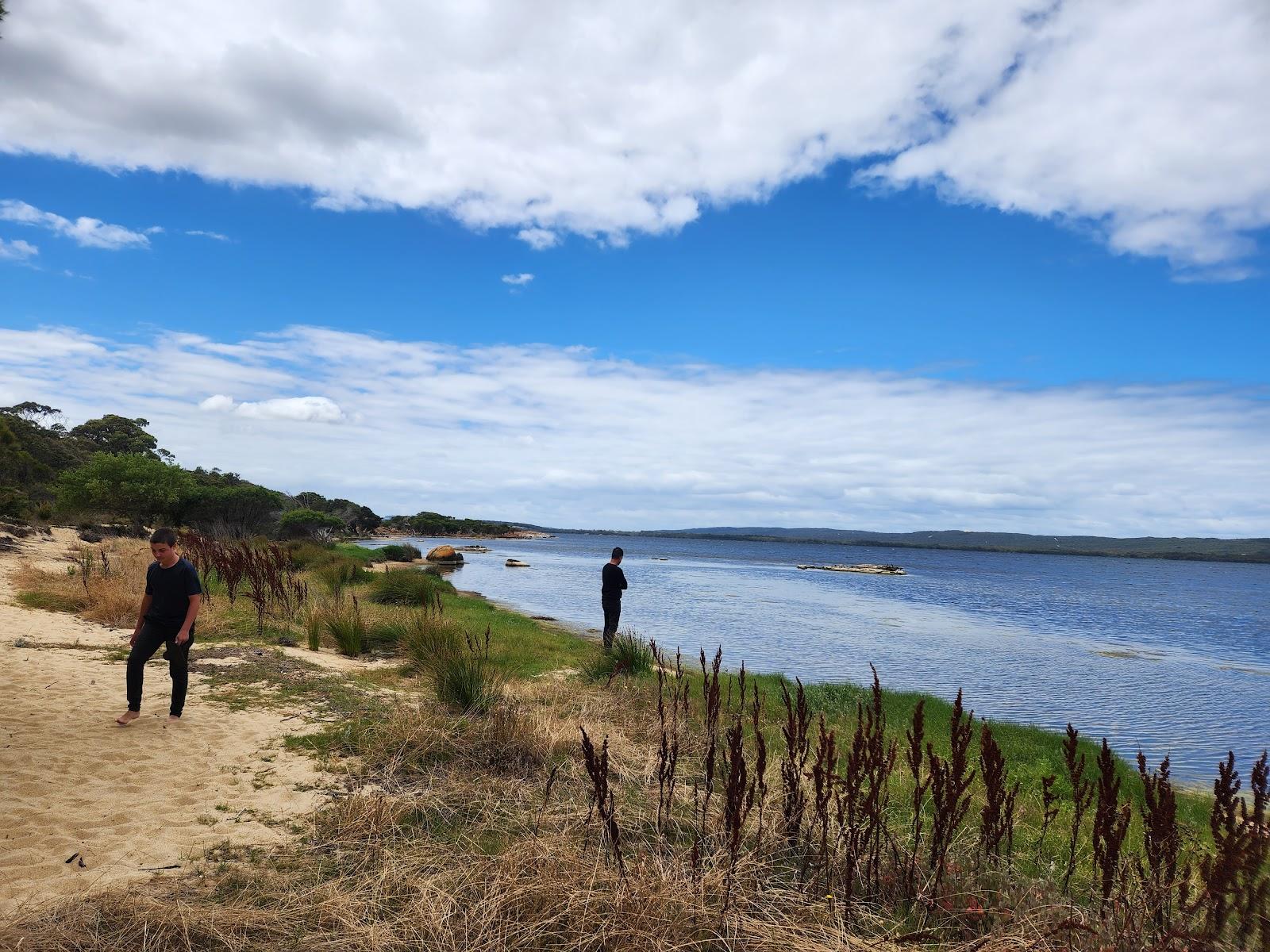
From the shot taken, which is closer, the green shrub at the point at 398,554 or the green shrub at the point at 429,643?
the green shrub at the point at 429,643

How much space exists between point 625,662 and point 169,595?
6.14 meters

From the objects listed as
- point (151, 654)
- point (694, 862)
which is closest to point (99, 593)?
point (151, 654)

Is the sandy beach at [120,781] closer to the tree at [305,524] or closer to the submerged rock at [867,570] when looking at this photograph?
the tree at [305,524]

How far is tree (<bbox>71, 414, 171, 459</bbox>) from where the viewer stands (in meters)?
63.0

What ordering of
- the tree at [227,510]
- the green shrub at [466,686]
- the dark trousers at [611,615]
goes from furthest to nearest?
the tree at [227,510] < the dark trousers at [611,615] < the green shrub at [466,686]

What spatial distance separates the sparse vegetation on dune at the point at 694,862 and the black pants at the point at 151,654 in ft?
5.50

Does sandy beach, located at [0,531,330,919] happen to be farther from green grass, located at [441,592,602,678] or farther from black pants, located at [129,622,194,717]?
green grass, located at [441,592,602,678]

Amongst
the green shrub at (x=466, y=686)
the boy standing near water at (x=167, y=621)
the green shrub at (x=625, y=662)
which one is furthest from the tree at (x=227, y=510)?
the green shrub at (x=466, y=686)

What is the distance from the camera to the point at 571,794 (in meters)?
5.26

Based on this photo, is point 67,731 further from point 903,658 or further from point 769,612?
point 769,612

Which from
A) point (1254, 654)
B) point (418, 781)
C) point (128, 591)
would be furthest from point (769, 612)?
point (418, 781)

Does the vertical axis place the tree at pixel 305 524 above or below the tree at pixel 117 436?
below

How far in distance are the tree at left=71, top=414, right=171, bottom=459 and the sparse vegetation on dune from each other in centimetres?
6706

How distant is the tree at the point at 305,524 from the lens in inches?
1982
